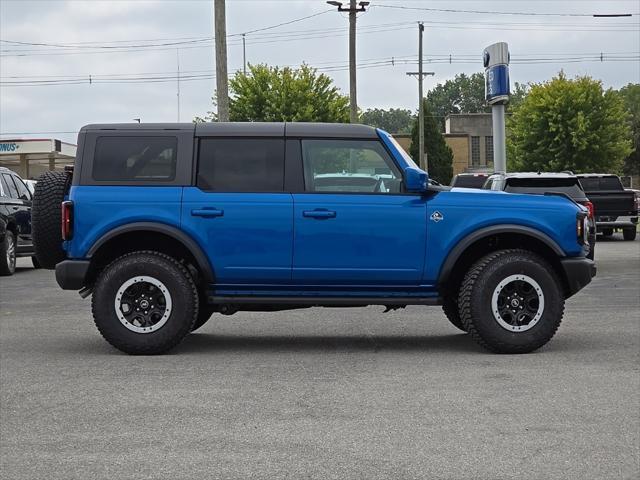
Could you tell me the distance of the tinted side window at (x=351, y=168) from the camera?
861cm

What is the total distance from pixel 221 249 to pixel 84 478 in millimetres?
3834

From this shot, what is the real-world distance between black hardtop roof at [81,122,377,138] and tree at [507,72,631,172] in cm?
4975

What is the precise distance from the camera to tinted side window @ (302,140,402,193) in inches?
339

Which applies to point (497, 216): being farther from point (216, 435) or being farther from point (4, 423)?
point (4, 423)

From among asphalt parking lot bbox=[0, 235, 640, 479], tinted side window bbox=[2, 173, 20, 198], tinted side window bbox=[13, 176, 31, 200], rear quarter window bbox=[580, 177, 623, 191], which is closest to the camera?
asphalt parking lot bbox=[0, 235, 640, 479]

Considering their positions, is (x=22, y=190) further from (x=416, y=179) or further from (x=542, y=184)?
(x=416, y=179)

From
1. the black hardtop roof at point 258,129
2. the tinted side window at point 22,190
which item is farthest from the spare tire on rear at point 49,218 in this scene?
the tinted side window at point 22,190

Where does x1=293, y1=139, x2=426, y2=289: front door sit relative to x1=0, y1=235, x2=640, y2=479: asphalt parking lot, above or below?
above

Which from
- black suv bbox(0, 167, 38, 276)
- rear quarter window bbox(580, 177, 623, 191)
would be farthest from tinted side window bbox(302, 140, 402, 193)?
rear quarter window bbox(580, 177, 623, 191)

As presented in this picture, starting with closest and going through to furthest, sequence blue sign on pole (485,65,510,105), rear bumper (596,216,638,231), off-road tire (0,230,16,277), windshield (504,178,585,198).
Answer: windshield (504,178,585,198) → off-road tire (0,230,16,277) → blue sign on pole (485,65,510,105) → rear bumper (596,216,638,231)

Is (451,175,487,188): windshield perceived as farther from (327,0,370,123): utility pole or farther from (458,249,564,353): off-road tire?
(458,249,564,353): off-road tire

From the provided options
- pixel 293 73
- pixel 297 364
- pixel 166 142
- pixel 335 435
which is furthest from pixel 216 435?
pixel 293 73

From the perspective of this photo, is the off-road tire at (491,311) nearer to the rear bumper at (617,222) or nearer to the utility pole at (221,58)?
the utility pole at (221,58)

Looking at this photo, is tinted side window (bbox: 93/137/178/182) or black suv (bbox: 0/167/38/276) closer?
tinted side window (bbox: 93/137/178/182)
